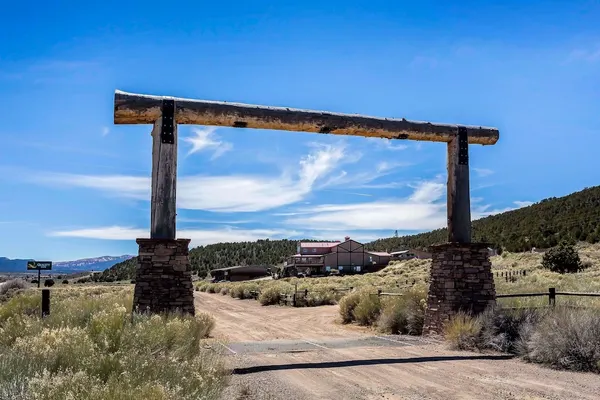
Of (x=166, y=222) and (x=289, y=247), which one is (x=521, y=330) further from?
(x=289, y=247)

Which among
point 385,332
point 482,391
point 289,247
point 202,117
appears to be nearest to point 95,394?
point 482,391

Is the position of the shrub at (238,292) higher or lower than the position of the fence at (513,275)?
lower

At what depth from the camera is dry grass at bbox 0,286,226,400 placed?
4711 mm

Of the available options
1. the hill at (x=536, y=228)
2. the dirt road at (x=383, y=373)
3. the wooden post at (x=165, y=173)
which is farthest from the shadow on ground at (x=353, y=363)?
the hill at (x=536, y=228)

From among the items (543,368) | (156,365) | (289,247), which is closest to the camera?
(156,365)

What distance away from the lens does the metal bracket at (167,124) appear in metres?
11.3

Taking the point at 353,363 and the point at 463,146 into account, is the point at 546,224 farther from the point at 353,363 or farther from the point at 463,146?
the point at 353,363

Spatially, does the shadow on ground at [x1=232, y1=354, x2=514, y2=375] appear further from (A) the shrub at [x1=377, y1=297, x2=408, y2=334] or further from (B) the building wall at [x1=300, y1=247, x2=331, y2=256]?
(B) the building wall at [x1=300, y1=247, x2=331, y2=256]

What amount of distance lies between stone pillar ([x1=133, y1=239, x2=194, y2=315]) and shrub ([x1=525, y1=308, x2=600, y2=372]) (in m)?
6.72

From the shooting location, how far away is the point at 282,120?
12.6 metres

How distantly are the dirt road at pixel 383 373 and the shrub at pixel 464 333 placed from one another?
0.32 metres

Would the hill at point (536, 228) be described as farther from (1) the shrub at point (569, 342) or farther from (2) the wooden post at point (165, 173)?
(2) the wooden post at point (165, 173)

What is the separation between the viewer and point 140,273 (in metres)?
11.0

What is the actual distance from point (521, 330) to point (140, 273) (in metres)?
7.90
